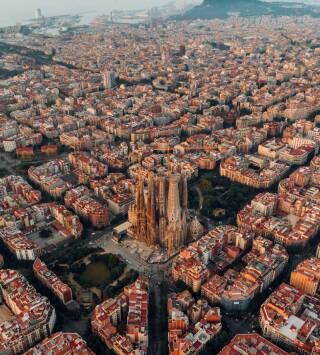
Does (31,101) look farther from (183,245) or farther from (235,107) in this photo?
(183,245)

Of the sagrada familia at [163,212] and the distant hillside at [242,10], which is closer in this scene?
the sagrada familia at [163,212]

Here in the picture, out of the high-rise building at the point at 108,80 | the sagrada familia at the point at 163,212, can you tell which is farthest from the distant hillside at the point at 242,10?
the sagrada familia at the point at 163,212

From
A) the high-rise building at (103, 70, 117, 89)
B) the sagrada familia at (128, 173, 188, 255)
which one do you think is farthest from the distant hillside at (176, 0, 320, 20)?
the sagrada familia at (128, 173, 188, 255)

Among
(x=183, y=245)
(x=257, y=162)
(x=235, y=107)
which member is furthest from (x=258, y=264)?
(x=235, y=107)

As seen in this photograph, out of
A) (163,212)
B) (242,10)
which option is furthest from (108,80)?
(242,10)

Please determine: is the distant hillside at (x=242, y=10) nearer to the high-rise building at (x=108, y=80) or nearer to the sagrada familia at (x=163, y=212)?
the high-rise building at (x=108, y=80)

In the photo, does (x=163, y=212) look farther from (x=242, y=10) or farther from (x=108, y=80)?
(x=242, y=10)
